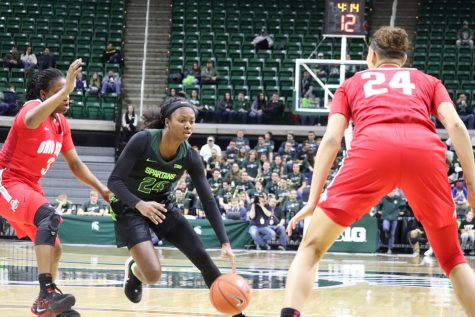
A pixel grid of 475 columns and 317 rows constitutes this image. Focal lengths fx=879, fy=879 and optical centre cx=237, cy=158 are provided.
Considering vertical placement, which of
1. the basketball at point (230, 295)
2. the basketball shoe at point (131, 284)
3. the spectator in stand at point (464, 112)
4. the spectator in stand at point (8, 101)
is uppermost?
the basketball at point (230, 295)

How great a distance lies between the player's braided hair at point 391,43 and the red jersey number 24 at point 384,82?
0.15 meters

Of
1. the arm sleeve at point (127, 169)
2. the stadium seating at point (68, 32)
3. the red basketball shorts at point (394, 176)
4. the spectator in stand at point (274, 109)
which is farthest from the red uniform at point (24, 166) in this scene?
the stadium seating at point (68, 32)

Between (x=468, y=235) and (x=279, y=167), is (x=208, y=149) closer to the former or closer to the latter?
(x=279, y=167)

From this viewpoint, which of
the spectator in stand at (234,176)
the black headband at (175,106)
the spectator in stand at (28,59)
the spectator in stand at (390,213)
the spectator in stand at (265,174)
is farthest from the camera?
the spectator in stand at (28,59)

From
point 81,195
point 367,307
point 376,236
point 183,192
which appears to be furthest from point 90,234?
point 367,307

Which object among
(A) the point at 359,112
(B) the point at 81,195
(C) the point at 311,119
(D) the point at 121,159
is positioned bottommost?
(B) the point at 81,195

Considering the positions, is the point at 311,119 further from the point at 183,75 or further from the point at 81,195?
the point at 81,195

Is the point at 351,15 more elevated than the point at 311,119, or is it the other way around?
the point at 351,15

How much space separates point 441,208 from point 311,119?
1964 centimetres

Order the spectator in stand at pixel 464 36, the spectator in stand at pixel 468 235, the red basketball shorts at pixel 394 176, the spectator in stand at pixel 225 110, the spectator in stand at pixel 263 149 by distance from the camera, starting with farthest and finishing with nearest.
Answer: the spectator in stand at pixel 464 36 < the spectator in stand at pixel 225 110 < the spectator in stand at pixel 263 149 < the spectator in stand at pixel 468 235 < the red basketball shorts at pixel 394 176

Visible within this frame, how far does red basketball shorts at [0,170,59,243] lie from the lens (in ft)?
21.1

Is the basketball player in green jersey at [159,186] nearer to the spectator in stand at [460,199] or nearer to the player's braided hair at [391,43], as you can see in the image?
the player's braided hair at [391,43]

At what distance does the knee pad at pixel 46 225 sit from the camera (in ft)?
20.6

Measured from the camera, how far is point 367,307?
27.8 feet
